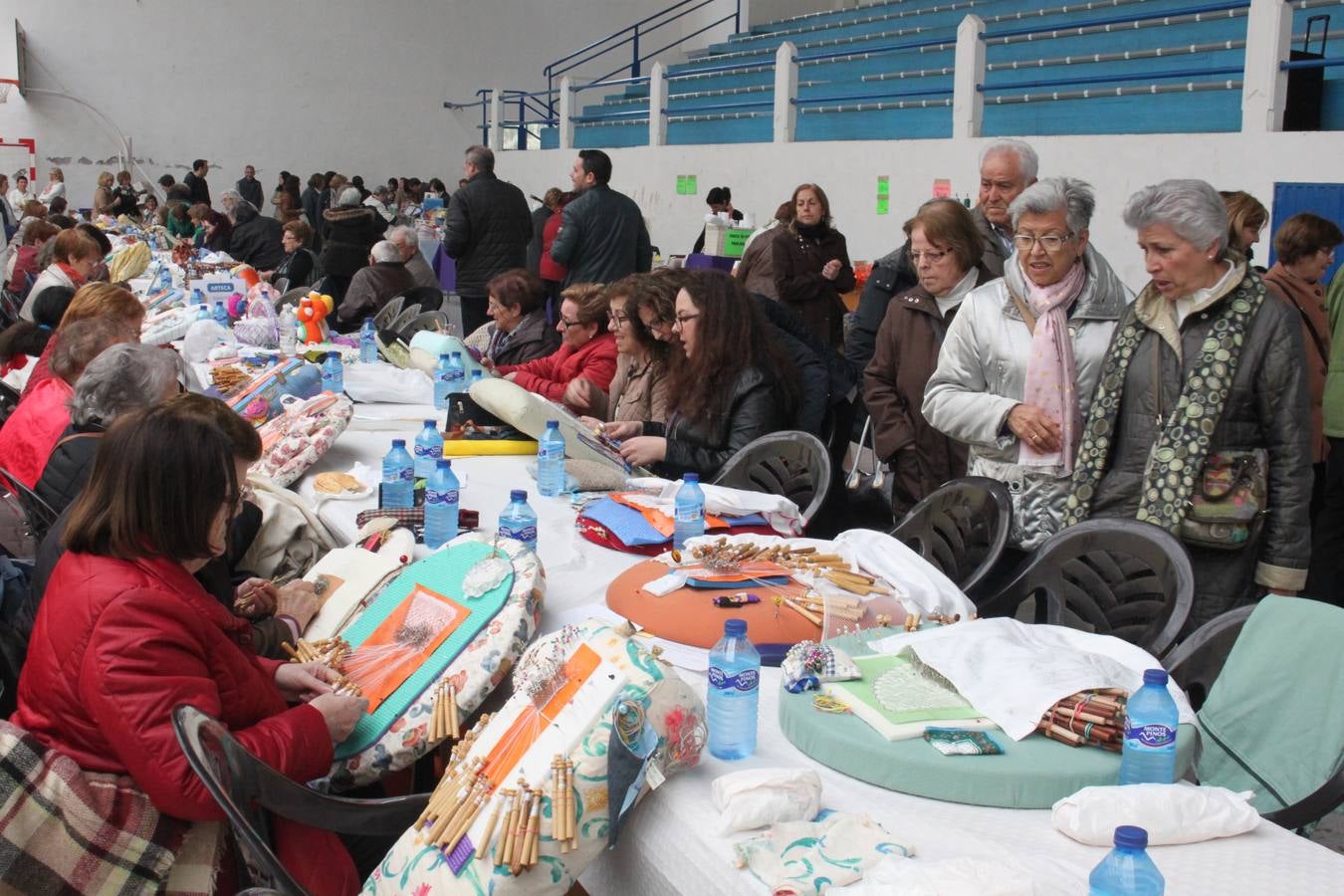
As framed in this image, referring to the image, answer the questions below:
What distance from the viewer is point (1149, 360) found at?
2.83 meters

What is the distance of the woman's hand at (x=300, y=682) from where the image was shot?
2.32 metres

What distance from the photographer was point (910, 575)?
2.56m

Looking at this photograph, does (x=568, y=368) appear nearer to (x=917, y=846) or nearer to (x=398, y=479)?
(x=398, y=479)

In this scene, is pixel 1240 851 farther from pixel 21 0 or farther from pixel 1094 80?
pixel 21 0

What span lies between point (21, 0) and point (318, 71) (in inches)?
171

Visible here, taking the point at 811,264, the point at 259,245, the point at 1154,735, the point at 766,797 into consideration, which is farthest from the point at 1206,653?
the point at 259,245

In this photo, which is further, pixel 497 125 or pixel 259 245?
pixel 497 125

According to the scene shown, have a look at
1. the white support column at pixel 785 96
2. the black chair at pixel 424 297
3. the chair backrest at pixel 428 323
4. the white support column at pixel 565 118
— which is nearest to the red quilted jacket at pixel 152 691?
the chair backrest at pixel 428 323

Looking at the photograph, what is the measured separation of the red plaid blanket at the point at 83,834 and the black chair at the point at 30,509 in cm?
134

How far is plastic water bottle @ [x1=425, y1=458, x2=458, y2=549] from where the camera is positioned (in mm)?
3018

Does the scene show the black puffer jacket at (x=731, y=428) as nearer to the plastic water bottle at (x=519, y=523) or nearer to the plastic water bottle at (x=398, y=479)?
the plastic water bottle at (x=398, y=479)

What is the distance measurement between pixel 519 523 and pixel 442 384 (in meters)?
2.28

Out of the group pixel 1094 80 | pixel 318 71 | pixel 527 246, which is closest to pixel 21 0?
pixel 318 71

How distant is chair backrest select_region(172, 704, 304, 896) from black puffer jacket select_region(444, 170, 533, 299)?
688cm
